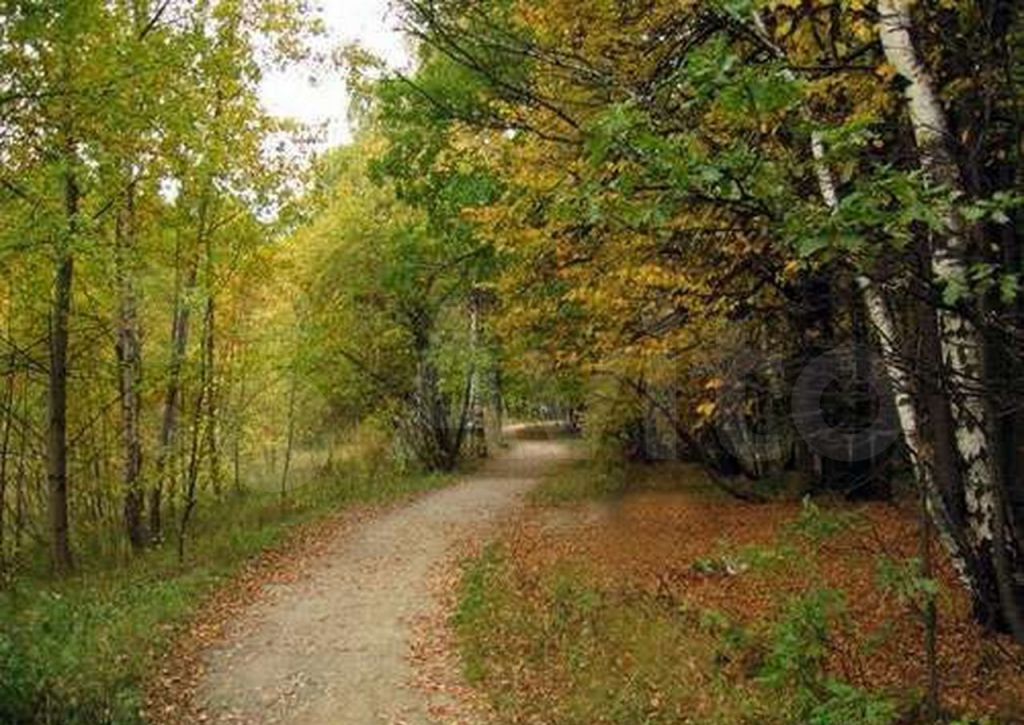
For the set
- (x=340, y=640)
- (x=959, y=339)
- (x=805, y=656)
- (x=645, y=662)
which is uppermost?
(x=959, y=339)

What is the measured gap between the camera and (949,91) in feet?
20.2

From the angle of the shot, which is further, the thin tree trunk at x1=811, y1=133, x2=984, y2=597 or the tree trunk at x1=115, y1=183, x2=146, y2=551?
the tree trunk at x1=115, y1=183, x2=146, y2=551

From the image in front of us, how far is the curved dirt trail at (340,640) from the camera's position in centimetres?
785

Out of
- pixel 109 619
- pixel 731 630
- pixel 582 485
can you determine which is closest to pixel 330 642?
pixel 109 619

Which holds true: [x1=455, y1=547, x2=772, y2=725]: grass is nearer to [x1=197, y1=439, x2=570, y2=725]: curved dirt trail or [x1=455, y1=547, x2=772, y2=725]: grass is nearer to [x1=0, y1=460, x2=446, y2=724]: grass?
[x1=197, y1=439, x2=570, y2=725]: curved dirt trail

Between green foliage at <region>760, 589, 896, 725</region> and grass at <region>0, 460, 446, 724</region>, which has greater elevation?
green foliage at <region>760, 589, 896, 725</region>

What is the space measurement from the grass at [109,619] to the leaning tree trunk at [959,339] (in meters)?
6.54

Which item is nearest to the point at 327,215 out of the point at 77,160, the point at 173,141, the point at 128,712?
the point at 173,141

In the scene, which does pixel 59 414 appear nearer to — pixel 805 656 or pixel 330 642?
pixel 330 642

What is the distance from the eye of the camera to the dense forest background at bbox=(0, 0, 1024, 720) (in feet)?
14.5

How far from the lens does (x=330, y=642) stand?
9.72m

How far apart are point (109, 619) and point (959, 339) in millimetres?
9380

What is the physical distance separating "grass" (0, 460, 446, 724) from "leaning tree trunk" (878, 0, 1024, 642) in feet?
21.5

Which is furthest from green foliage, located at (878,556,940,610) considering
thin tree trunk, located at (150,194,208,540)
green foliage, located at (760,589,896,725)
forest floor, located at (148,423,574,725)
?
thin tree trunk, located at (150,194,208,540)
